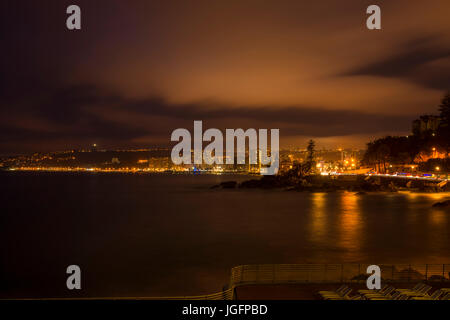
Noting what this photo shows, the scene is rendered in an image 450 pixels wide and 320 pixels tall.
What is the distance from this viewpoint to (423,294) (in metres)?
10.7

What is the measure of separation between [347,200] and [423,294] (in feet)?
168

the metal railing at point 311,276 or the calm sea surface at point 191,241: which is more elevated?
the metal railing at point 311,276

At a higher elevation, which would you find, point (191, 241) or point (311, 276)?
point (311, 276)

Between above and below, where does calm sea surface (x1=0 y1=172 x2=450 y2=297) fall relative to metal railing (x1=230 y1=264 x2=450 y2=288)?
below

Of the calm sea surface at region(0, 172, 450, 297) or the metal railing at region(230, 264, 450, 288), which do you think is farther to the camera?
the calm sea surface at region(0, 172, 450, 297)

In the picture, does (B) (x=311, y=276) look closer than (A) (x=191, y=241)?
Yes

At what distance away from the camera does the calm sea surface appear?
20.5 meters

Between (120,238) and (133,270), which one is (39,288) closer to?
(133,270)

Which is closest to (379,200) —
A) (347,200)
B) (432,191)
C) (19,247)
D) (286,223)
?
(347,200)

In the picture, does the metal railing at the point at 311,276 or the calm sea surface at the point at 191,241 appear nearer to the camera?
the metal railing at the point at 311,276

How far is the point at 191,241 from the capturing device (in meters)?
31.0

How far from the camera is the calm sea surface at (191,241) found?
20.5m
